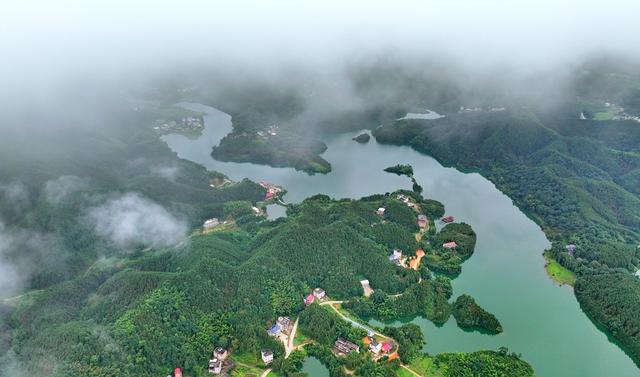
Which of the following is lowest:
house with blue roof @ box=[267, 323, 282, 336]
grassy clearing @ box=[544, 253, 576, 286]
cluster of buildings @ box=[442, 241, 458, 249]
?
cluster of buildings @ box=[442, 241, 458, 249]

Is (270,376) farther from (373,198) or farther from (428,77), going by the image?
(428,77)

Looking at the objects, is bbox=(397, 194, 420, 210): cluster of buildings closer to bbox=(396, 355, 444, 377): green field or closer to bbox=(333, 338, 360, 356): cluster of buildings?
bbox=(396, 355, 444, 377): green field

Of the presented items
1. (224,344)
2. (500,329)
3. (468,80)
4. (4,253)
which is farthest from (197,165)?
(468,80)

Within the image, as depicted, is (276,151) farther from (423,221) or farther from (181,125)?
(423,221)

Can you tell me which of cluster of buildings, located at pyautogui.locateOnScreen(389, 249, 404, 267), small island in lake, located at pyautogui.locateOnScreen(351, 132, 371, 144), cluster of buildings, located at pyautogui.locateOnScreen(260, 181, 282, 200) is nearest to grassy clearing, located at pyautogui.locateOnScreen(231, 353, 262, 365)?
cluster of buildings, located at pyautogui.locateOnScreen(389, 249, 404, 267)

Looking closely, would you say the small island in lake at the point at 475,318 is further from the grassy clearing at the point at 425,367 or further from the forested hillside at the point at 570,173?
the forested hillside at the point at 570,173

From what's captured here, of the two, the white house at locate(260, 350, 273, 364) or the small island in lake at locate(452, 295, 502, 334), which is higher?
the white house at locate(260, 350, 273, 364)

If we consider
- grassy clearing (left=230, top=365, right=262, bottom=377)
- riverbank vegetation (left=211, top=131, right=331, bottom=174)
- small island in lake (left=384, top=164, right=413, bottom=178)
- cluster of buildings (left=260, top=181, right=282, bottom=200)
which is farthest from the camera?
riverbank vegetation (left=211, top=131, right=331, bottom=174)
